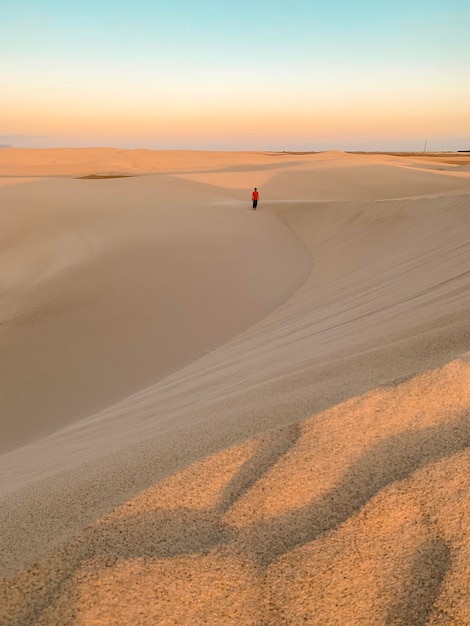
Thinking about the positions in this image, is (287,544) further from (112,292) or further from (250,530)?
(112,292)

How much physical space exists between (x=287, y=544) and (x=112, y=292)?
20.8 ft

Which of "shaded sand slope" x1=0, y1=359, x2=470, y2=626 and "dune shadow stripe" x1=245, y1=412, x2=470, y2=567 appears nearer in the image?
"shaded sand slope" x1=0, y1=359, x2=470, y2=626

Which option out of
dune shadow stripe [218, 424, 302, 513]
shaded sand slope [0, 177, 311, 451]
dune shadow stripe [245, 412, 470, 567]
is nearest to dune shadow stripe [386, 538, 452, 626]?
dune shadow stripe [245, 412, 470, 567]

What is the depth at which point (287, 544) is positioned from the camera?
1.18 m

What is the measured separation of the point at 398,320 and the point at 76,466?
2176 mm

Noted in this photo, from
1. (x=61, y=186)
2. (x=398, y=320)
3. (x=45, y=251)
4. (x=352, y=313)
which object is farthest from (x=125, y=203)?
(x=398, y=320)

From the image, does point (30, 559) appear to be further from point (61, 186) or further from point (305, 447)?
point (61, 186)

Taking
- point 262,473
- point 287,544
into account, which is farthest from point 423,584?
point 262,473

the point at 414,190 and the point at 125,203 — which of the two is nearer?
the point at 125,203

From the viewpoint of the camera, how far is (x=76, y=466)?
189 centimetres

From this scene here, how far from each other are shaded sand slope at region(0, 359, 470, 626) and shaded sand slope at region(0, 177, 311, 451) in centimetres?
347

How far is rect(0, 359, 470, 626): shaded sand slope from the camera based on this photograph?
1026 millimetres

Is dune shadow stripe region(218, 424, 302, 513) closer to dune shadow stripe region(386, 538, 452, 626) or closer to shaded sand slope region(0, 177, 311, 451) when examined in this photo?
dune shadow stripe region(386, 538, 452, 626)

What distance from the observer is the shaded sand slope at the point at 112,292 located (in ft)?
17.5
